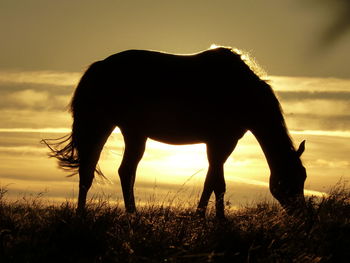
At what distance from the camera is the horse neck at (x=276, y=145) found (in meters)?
9.38

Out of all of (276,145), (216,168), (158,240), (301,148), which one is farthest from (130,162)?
(158,240)

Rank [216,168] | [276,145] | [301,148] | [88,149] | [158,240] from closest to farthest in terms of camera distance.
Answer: [158,240] → [301,148] → [276,145] → [216,168] → [88,149]

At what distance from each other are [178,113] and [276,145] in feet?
6.02

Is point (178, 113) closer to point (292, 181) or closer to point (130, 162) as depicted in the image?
point (130, 162)

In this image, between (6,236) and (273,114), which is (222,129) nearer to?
(273,114)

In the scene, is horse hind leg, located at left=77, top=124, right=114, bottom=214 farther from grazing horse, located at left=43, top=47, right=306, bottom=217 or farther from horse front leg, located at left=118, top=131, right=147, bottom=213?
horse front leg, located at left=118, top=131, right=147, bottom=213

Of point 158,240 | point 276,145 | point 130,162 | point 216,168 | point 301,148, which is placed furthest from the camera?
point 130,162

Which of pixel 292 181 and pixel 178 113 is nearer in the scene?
pixel 292 181

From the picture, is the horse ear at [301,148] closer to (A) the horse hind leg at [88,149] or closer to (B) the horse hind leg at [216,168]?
(B) the horse hind leg at [216,168]

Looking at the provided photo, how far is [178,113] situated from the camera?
1004cm

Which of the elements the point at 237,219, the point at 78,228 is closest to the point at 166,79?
the point at 237,219

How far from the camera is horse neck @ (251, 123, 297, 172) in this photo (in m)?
9.38

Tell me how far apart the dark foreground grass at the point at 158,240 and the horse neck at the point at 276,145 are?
7.24 feet

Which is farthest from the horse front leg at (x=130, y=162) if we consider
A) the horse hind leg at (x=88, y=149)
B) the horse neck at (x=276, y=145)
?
the horse neck at (x=276, y=145)
